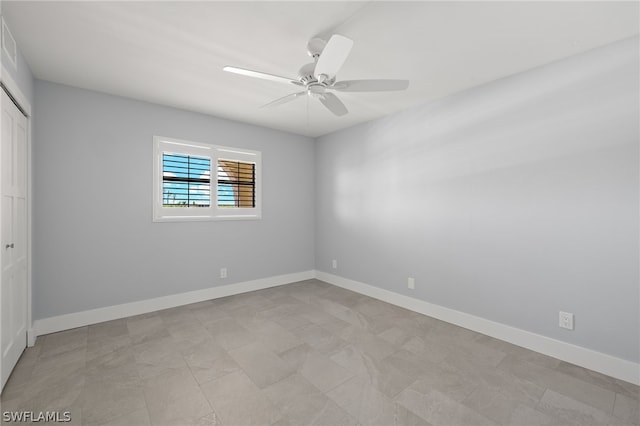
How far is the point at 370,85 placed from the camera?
212 centimetres

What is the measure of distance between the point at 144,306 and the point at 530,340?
4113 millimetres

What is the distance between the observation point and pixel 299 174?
4.88 m

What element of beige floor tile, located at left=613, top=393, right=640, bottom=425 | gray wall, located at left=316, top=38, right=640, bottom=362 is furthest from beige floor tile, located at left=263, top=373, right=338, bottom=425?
gray wall, located at left=316, top=38, right=640, bottom=362

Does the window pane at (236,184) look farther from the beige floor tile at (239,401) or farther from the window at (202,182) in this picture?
the beige floor tile at (239,401)

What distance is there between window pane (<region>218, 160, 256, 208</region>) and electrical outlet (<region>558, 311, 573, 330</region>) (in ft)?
12.5

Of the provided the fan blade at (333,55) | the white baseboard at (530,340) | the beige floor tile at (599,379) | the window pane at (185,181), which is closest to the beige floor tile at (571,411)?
the beige floor tile at (599,379)

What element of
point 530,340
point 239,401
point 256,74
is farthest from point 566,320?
point 256,74

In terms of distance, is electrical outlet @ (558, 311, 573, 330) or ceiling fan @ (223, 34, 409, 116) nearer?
ceiling fan @ (223, 34, 409, 116)

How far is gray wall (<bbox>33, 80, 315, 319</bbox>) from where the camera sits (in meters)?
2.84

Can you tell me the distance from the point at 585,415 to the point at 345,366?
154 centimetres

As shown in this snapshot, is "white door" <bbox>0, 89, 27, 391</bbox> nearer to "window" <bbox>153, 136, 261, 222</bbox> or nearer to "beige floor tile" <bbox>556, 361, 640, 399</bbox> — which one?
"window" <bbox>153, 136, 261, 222</bbox>

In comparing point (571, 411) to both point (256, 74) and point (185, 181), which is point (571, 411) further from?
point (185, 181)

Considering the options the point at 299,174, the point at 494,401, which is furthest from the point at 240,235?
the point at 494,401

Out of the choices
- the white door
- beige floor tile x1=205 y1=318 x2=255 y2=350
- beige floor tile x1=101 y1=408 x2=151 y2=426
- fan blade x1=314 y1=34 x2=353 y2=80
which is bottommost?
beige floor tile x1=101 y1=408 x2=151 y2=426
